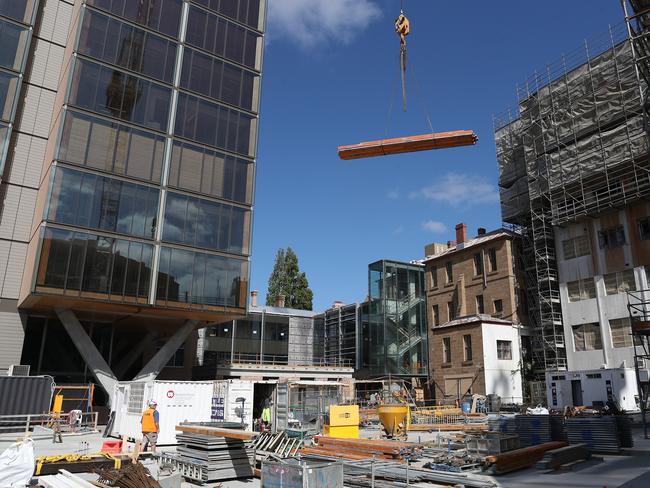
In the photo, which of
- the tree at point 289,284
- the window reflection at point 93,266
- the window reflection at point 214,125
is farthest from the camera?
the tree at point 289,284

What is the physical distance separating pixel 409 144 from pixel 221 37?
28.5 metres

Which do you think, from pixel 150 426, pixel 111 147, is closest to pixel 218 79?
pixel 111 147

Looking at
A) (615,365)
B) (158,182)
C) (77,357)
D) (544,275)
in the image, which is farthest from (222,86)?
(615,365)

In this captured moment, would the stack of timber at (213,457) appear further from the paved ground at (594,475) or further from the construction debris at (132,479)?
the construction debris at (132,479)

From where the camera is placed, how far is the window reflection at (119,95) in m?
34.1

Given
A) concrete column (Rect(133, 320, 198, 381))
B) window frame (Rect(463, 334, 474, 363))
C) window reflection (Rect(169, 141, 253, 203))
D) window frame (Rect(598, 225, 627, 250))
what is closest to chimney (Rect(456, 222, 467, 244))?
window frame (Rect(463, 334, 474, 363))

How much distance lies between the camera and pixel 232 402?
84.9ft

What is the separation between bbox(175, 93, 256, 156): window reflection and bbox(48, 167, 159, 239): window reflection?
229 inches

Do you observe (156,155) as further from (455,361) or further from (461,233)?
(461,233)

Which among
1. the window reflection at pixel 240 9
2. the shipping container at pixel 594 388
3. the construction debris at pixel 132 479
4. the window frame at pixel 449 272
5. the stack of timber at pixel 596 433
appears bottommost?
the construction debris at pixel 132 479

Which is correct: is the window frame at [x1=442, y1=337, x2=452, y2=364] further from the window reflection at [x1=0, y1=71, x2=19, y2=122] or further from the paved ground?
the window reflection at [x1=0, y1=71, x2=19, y2=122]

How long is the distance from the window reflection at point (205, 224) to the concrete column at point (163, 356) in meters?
6.07

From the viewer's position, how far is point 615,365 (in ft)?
127

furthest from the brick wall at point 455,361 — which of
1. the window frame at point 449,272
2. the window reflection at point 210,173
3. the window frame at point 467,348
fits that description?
the window reflection at point 210,173
